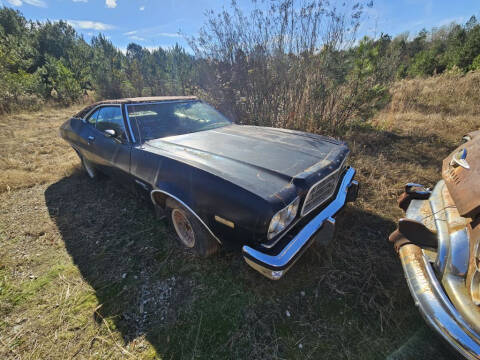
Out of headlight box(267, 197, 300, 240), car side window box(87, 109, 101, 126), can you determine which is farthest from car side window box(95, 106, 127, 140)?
headlight box(267, 197, 300, 240)

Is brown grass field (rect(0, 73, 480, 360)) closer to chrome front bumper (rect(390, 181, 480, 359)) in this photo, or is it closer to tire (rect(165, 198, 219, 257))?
tire (rect(165, 198, 219, 257))

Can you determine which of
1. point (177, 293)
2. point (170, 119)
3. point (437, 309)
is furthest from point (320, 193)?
point (170, 119)

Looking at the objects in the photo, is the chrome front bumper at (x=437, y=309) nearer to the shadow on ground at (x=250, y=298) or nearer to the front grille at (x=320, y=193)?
the shadow on ground at (x=250, y=298)

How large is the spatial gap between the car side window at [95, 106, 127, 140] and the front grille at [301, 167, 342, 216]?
2.21m

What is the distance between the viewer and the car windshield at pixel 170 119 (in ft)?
8.23

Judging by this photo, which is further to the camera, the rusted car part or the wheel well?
the wheel well

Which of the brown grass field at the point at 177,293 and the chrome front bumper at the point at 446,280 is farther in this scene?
the brown grass field at the point at 177,293

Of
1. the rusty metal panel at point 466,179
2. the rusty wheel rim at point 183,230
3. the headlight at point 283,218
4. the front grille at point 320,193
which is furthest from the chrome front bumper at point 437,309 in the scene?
the rusty wheel rim at point 183,230

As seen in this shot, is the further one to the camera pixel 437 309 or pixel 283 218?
pixel 283 218

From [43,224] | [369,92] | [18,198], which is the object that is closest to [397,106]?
[369,92]

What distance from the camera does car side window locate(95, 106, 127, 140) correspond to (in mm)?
2533

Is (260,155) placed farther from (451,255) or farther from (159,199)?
(451,255)

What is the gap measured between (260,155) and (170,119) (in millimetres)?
1497

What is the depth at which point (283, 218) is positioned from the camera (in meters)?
1.51
